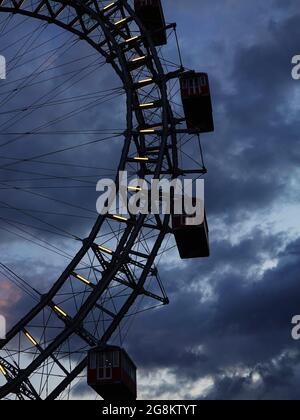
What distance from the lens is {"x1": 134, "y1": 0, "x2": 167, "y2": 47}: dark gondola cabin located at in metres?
40.2

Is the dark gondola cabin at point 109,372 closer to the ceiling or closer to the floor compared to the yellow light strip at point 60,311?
closer to the floor

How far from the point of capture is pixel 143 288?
34.3 meters

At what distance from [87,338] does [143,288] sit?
12.7 feet

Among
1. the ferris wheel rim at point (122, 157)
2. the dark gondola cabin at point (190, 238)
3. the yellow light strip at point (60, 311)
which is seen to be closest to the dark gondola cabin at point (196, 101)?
the ferris wheel rim at point (122, 157)

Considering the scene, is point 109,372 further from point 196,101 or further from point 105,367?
point 196,101

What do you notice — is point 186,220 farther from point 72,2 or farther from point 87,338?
point 72,2

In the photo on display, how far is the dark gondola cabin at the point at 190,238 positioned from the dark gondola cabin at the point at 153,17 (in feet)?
35.1

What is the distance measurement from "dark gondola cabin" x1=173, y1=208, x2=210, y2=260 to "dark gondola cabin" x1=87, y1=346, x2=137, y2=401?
23.9 ft

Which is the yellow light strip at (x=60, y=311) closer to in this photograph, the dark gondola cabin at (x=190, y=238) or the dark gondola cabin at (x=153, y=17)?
the dark gondola cabin at (x=190, y=238)

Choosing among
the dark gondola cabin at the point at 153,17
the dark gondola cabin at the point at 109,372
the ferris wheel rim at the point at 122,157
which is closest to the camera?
the dark gondola cabin at the point at 109,372

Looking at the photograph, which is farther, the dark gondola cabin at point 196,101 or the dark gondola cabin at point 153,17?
the dark gondola cabin at point 153,17

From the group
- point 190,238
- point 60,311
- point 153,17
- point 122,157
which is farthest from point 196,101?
point 60,311

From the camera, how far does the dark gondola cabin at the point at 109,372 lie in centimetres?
3109
